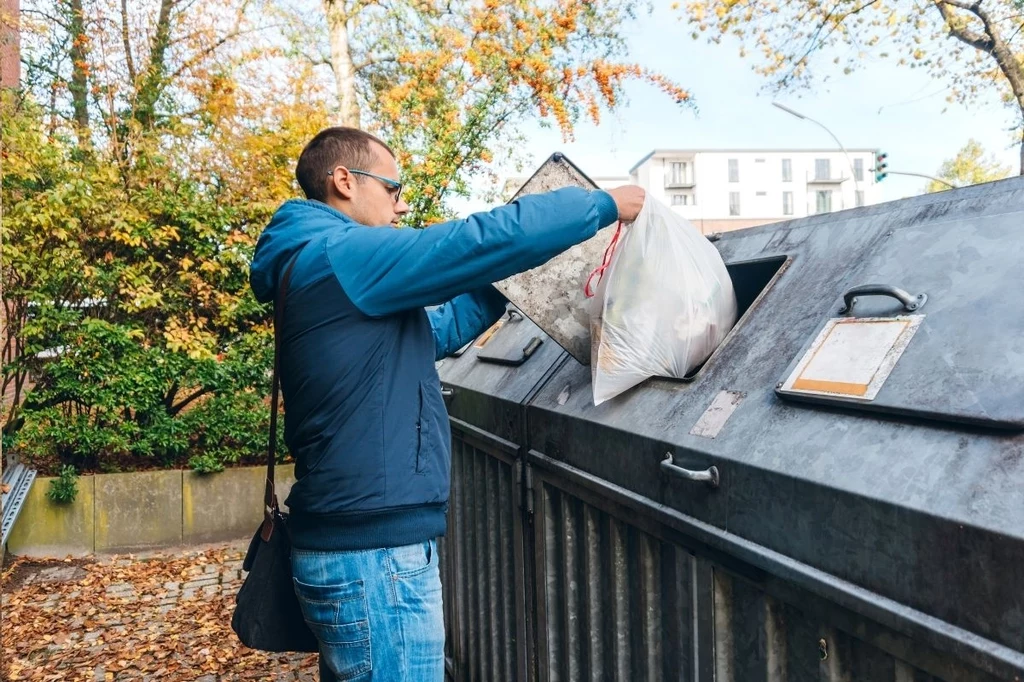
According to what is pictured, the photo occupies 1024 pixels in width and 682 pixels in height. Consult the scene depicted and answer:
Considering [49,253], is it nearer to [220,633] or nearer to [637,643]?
[220,633]

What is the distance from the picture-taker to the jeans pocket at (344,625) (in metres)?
1.68

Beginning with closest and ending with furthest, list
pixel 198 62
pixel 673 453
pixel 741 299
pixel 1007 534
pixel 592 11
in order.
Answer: pixel 1007 534 < pixel 673 453 < pixel 741 299 < pixel 198 62 < pixel 592 11

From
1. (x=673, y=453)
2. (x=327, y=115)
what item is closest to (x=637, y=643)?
(x=673, y=453)

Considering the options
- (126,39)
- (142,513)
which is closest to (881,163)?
(126,39)

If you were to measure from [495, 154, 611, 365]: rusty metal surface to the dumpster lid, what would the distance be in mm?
680

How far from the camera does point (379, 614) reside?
5.55ft

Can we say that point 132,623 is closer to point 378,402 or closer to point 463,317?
point 463,317

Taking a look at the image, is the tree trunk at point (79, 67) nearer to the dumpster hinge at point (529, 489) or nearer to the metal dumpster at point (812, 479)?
the dumpster hinge at point (529, 489)

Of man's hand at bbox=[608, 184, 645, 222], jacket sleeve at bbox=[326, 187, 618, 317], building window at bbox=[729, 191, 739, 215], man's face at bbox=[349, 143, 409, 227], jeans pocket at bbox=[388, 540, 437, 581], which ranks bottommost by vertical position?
jeans pocket at bbox=[388, 540, 437, 581]

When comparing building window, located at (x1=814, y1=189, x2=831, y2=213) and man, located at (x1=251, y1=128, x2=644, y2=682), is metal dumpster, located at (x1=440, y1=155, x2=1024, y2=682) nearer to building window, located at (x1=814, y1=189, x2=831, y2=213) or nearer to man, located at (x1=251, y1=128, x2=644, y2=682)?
man, located at (x1=251, y1=128, x2=644, y2=682)

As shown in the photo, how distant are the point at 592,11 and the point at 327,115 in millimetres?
4535

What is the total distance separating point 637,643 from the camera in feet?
5.68

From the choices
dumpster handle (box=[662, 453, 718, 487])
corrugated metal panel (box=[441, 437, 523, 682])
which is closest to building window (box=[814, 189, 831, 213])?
corrugated metal panel (box=[441, 437, 523, 682])

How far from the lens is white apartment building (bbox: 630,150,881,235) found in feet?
199
